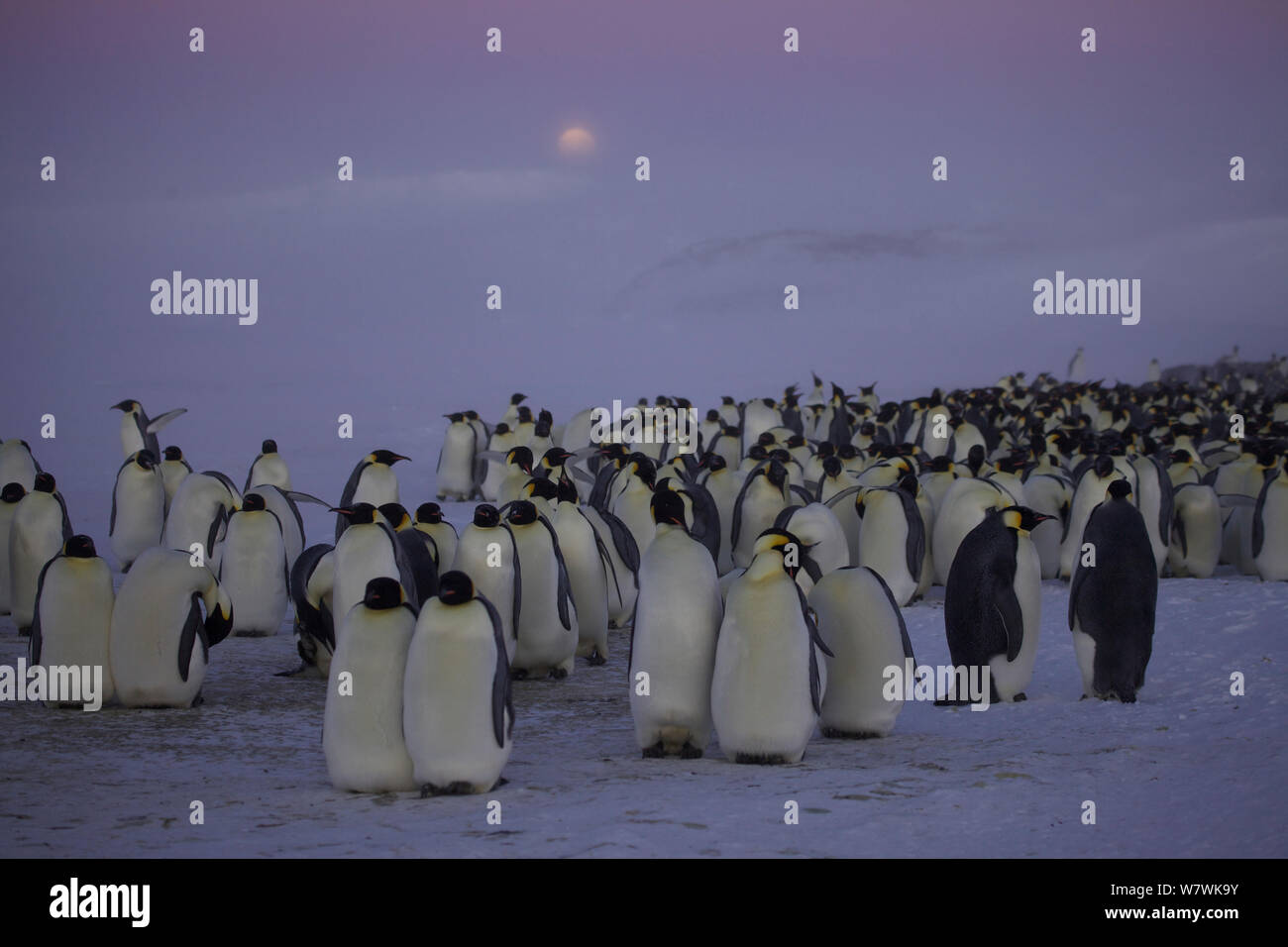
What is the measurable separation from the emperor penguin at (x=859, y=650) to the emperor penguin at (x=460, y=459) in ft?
30.5

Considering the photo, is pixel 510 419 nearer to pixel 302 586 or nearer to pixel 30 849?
pixel 302 586

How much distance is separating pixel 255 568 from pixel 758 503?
3.37 meters

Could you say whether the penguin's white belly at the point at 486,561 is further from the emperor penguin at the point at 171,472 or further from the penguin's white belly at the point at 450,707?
the emperor penguin at the point at 171,472

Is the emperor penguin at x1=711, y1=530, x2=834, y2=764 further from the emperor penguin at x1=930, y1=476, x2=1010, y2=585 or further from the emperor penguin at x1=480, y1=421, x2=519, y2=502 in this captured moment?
the emperor penguin at x1=480, y1=421, x2=519, y2=502

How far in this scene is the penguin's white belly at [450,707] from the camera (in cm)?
405

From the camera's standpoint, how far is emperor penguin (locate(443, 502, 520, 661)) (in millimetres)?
5871

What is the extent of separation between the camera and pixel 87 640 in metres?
5.49

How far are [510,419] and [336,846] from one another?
12927 mm

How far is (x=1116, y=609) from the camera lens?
5.68 m

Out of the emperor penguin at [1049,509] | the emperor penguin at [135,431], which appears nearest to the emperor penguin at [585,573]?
the emperor penguin at [1049,509]

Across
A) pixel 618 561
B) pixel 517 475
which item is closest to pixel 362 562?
pixel 618 561

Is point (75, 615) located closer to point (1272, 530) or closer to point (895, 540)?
point (895, 540)
